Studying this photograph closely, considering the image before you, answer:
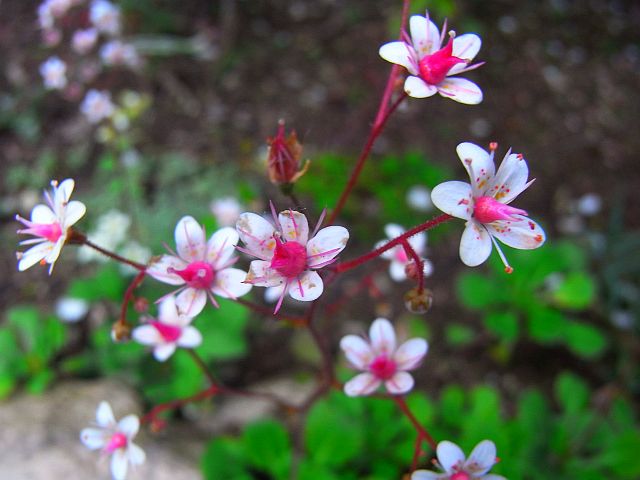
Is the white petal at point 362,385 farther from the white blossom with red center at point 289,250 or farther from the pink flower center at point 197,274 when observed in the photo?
the pink flower center at point 197,274

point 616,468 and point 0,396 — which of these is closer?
point 616,468

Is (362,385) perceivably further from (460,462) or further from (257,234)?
(257,234)

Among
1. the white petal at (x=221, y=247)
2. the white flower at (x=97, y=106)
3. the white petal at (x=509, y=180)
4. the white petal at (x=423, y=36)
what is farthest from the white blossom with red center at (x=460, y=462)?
the white flower at (x=97, y=106)

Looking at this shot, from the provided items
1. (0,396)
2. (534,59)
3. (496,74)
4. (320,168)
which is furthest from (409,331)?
(534,59)

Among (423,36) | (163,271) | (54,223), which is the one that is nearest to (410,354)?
(163,271)

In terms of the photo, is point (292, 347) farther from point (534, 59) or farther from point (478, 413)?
point (534, 59)

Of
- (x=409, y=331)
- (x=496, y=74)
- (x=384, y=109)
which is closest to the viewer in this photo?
(x=384, y=109)
